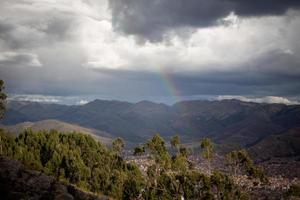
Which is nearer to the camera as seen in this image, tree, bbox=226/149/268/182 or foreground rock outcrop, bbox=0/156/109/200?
foreground rock outcrop, bbox=0/156/109/200

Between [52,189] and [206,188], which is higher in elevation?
[52,189]

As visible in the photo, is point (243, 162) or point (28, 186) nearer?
point (28, 186)

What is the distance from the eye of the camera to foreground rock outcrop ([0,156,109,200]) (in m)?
69.4

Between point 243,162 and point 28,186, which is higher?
point 28,186

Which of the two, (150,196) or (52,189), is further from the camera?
(150,196)

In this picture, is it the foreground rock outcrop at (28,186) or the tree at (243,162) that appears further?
the tree at (243,162)

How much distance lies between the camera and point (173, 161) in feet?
628

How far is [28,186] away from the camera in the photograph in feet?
246

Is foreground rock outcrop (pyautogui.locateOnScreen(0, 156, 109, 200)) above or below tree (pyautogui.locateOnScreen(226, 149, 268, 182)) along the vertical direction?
above

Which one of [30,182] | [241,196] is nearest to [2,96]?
[30,182]

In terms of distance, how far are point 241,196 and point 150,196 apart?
48951mm

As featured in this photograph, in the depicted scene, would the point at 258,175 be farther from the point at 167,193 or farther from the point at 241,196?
the point at 167,193

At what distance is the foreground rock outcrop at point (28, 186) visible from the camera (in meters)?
69.4

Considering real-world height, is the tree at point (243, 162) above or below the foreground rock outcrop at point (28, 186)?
below
